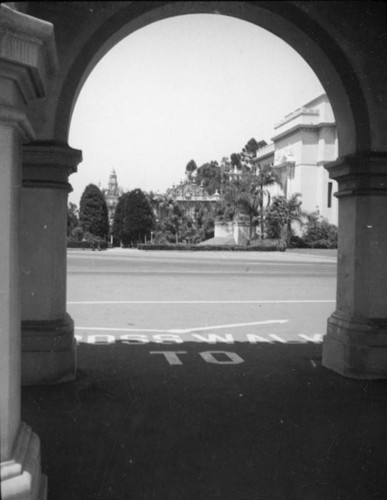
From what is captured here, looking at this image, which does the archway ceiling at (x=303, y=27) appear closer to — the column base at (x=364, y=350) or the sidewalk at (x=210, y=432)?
the column base at (x=364, y=350)

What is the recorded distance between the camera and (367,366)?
773cm

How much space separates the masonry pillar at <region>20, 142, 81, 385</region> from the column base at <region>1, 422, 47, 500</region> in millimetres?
3682

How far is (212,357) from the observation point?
915 centimetres

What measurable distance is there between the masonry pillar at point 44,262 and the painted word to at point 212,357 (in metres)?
1.96

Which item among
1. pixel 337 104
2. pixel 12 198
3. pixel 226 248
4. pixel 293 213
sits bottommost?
pixel 226 248

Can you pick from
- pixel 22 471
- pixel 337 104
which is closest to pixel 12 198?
pixel 22 471

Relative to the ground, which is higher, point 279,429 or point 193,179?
point 193,179

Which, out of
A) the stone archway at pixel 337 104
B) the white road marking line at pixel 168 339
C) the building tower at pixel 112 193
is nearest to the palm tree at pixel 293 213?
the white road marking line at pixel 168 339

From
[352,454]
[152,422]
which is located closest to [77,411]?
[152,422]

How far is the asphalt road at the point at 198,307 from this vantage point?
11367 millimetres

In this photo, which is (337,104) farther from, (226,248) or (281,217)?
(281,217)

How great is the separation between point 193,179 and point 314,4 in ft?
472

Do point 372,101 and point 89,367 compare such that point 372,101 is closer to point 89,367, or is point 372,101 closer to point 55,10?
point 55,10

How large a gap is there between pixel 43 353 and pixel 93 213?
87.1m
